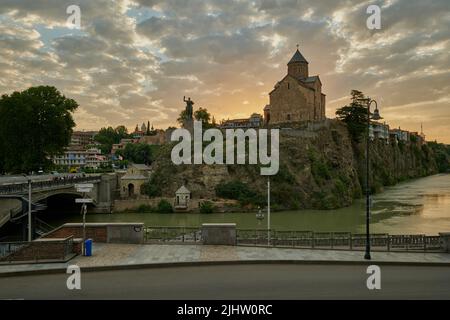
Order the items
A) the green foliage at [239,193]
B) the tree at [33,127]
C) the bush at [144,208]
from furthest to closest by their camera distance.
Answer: the green foliage at [239,193] → the bush at [144,208] → the tree at [33,127]

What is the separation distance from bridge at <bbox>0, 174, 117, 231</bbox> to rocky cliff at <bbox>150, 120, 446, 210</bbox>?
7784mm

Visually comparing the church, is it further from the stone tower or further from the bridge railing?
the bridge railing

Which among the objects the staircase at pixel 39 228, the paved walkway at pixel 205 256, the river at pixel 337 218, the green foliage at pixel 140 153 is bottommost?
the river at pixel 337 218

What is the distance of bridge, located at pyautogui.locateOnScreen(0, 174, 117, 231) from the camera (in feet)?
89.8

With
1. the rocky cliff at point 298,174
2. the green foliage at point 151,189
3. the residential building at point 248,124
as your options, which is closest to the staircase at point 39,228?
the green foliage at point 151,189

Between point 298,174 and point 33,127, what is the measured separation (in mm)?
38972

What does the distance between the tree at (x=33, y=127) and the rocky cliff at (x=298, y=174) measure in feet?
50.1

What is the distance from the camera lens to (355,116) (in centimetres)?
8088

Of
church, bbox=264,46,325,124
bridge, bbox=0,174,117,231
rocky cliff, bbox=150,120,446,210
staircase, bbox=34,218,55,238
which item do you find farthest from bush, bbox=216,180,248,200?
church, bbox=264,46,325,124

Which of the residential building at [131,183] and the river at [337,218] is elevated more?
the residential building at [131,183]

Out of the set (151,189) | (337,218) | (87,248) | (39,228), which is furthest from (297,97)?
(87,248)

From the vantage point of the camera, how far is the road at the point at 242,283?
1109 centimetres

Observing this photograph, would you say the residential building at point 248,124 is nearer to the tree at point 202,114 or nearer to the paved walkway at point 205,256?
the tree at point 202,114
